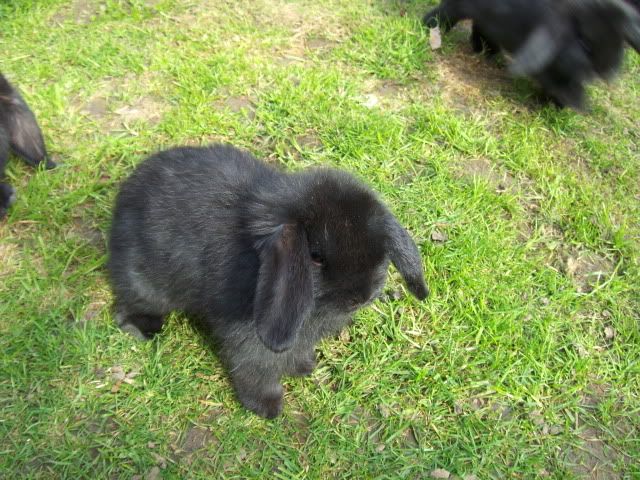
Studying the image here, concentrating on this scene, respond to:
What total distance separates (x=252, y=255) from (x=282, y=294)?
1.55ft

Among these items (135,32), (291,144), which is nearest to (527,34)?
(291,144)

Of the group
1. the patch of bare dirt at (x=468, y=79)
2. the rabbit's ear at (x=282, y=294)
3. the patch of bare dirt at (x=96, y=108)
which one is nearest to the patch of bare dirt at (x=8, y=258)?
the patch of bare dirt at (x=96, y=108)

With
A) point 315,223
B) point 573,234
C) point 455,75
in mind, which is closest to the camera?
point 315,223

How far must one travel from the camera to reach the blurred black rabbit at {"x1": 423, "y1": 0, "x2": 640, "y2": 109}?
13.1 feet

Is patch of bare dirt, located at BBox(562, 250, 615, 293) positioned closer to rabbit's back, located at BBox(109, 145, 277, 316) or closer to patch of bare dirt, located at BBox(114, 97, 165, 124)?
rabbit's back, located at BBox(109, 145, 277, 316)

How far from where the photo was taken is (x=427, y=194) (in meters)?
3.83

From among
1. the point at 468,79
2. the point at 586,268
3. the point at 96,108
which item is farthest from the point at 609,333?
the point at 96,108

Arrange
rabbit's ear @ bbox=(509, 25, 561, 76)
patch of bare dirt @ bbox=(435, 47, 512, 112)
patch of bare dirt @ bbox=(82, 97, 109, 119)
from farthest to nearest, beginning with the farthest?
patch of bare dirt @ bbox=(435, 47, 512, 112)
patch of bare dirt @ bbox=(82, 97, 109, 119)
rabbit's ear @ bbox=(509, 25, 561, 76)

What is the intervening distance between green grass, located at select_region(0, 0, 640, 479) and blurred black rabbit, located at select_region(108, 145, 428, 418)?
12.1 inches

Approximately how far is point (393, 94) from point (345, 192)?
2553 millimetres

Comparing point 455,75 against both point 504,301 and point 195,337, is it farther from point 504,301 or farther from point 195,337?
point 195,337

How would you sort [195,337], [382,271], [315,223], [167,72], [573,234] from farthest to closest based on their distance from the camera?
[167,72] → [573,234] → [195,337] → [382,271] → [315,223]

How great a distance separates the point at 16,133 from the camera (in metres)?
3.65

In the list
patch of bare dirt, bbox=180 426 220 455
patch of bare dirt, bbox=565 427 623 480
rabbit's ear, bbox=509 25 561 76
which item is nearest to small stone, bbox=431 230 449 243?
patch of bare dirt, bbox=565 427 623 480
